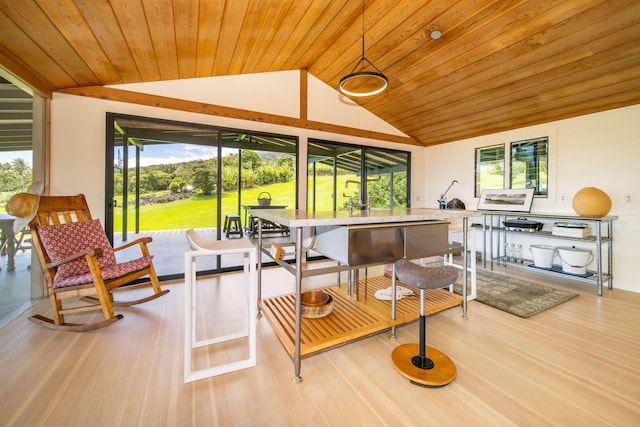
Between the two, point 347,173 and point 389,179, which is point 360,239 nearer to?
point 347,173

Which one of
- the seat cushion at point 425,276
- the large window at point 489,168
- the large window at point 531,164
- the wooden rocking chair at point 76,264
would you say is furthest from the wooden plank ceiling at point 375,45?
the seat cushion at point 425,276

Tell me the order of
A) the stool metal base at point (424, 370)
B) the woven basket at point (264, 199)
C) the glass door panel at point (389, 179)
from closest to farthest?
the stool metal base at point (424, 370), the woven basket at point (264, 199), the glass door panel at point (389, 179)

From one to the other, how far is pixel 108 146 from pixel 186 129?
2.95 feet

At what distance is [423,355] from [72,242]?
3209 mm

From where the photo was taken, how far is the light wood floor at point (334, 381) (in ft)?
4.33

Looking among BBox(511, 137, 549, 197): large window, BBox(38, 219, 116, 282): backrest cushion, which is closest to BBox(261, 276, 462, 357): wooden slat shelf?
BBox(38, 219, 116, 282): backrest cushion

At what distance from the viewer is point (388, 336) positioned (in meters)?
2.13

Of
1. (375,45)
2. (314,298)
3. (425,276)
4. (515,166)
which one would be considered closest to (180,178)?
(314,298)

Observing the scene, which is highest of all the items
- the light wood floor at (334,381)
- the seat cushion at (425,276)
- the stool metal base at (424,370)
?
the seat cushion at (425,276)

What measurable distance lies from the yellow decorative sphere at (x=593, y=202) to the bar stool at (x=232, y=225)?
15.5 ft

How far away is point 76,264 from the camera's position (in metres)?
2.44

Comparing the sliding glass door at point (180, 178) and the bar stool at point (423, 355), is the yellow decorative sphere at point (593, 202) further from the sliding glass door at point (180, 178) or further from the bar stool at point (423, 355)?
the sliding glass door at point (180, 178)

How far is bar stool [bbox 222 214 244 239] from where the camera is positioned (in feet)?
13.4

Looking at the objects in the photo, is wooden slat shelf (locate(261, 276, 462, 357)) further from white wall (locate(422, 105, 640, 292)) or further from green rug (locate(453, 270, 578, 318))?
white wall (locate(422, 105, 640, 292))
